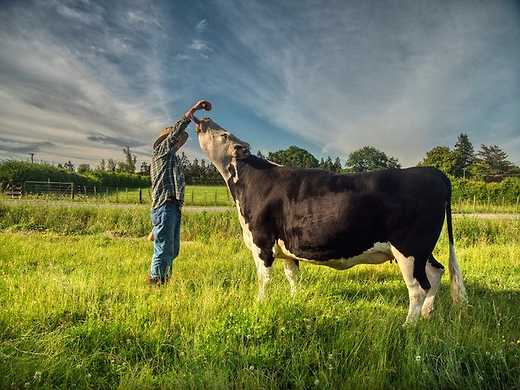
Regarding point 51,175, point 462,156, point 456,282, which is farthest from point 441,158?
point 456,282

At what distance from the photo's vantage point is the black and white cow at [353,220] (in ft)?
12.2

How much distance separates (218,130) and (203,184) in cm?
5887

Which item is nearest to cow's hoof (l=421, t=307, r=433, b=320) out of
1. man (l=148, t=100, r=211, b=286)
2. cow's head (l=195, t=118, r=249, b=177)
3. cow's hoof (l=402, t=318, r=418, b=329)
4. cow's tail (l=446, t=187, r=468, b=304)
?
cow's hoof (l=402, t=318, r=418, b=329)

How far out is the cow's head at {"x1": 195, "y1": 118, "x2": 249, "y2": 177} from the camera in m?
4.97

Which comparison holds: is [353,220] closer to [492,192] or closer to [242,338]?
[242,338]

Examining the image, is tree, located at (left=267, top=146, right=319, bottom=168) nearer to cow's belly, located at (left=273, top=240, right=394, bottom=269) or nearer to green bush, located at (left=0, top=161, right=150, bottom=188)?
green bush, located at (left=0, top=161, right=150, bottom=188)

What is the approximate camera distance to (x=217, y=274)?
19.0 feet

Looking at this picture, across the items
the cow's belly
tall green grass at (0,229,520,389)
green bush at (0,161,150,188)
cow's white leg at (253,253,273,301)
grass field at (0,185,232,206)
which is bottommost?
tall green grass at (0,229,520,389)

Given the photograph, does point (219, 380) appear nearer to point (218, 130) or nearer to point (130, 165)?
point (218, 130)

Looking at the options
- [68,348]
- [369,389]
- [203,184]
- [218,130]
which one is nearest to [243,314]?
[369,389]

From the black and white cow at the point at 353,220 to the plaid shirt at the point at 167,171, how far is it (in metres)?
1.02

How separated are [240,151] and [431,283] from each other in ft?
9.74

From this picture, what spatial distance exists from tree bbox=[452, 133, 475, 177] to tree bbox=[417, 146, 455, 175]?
83cm

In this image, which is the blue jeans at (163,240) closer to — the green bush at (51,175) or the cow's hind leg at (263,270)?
the cow's hind leg at (263,270)
